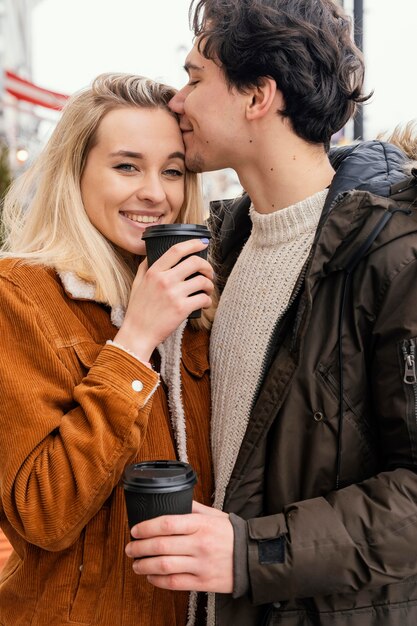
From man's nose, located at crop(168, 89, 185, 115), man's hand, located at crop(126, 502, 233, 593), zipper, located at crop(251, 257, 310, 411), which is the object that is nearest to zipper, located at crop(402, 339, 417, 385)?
zipper, located at crop(251, 257, 310, 411)

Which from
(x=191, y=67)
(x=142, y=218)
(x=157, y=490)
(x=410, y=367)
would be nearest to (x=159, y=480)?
(x=157, y=490)

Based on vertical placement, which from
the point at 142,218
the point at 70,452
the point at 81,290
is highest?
the point at 142,218

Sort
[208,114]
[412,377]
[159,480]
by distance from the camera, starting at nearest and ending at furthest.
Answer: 1. [159,480]
2. [412,377]
3. [208,114]

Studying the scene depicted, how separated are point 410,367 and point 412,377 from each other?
0.02m

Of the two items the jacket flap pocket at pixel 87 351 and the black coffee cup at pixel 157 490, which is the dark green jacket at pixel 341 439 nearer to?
the black coffee cup at pixel 157 490

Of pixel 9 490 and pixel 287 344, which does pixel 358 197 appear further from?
pixel 9 490

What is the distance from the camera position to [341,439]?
158 cm

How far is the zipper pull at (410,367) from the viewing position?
146 centimetres

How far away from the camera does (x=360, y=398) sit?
159 centimetres

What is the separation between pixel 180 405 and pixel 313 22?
112 cm

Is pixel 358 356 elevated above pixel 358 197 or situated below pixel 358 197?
below

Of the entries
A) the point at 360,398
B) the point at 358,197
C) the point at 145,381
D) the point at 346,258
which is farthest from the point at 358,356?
the point at 145,381

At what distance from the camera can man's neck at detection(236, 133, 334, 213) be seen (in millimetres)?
1884

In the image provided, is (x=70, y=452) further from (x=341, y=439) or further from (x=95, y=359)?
(x=341, y=439)
